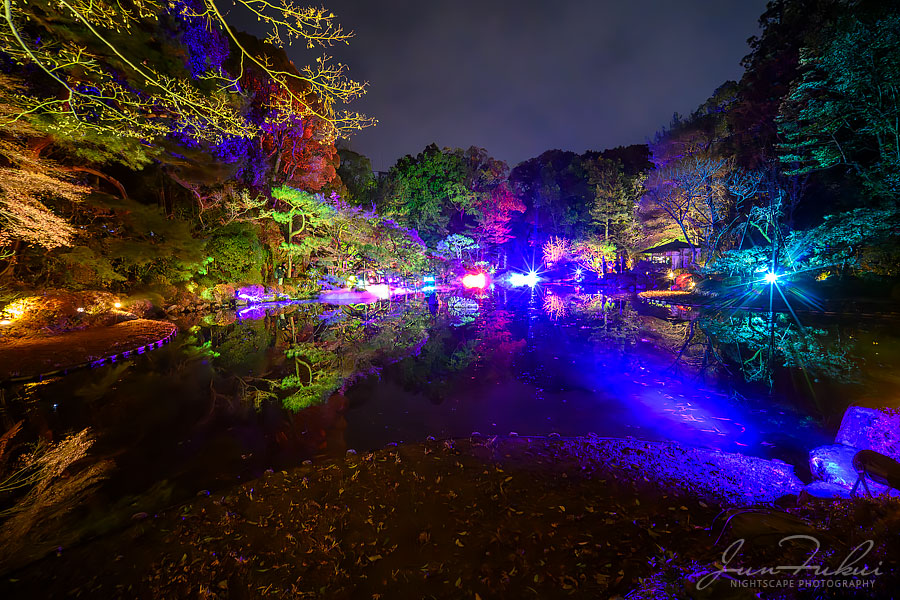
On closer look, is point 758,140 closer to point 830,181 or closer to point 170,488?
point 830,181

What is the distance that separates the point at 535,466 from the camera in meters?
3.47

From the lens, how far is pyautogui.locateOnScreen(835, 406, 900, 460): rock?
Answer: 3553mm

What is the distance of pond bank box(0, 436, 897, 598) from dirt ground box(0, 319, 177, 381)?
20.3 feet

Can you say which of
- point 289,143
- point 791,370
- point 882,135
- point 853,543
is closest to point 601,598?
point 853,543

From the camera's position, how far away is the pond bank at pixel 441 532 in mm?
2178

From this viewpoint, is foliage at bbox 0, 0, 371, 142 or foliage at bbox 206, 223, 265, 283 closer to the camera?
foliage at bbox 0, 0, 371, 142

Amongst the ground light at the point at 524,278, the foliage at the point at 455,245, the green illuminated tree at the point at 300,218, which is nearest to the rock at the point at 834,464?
the green illuminated tree at the point at 300,218

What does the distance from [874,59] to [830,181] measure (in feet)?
20.5

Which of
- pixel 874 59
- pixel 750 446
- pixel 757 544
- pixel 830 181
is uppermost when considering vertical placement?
pixel 874 59

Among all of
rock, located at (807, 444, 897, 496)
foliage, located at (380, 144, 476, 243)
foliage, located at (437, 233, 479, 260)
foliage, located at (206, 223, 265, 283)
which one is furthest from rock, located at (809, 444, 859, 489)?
foliage, located at (380, 144, 476, 243)

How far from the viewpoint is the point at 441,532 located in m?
2.61

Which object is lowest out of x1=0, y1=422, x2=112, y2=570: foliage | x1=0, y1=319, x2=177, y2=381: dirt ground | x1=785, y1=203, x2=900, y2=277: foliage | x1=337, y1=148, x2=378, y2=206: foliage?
x1=0, y1=422, x2=112, y2=570: foliage

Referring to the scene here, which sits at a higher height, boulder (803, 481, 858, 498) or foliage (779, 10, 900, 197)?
foliage (779, 10, 900, 197)

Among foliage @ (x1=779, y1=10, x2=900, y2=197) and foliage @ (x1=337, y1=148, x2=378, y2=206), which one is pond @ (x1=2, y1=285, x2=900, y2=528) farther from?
foliage @ (x1=337, y1=148, x2=378, y2=206)
